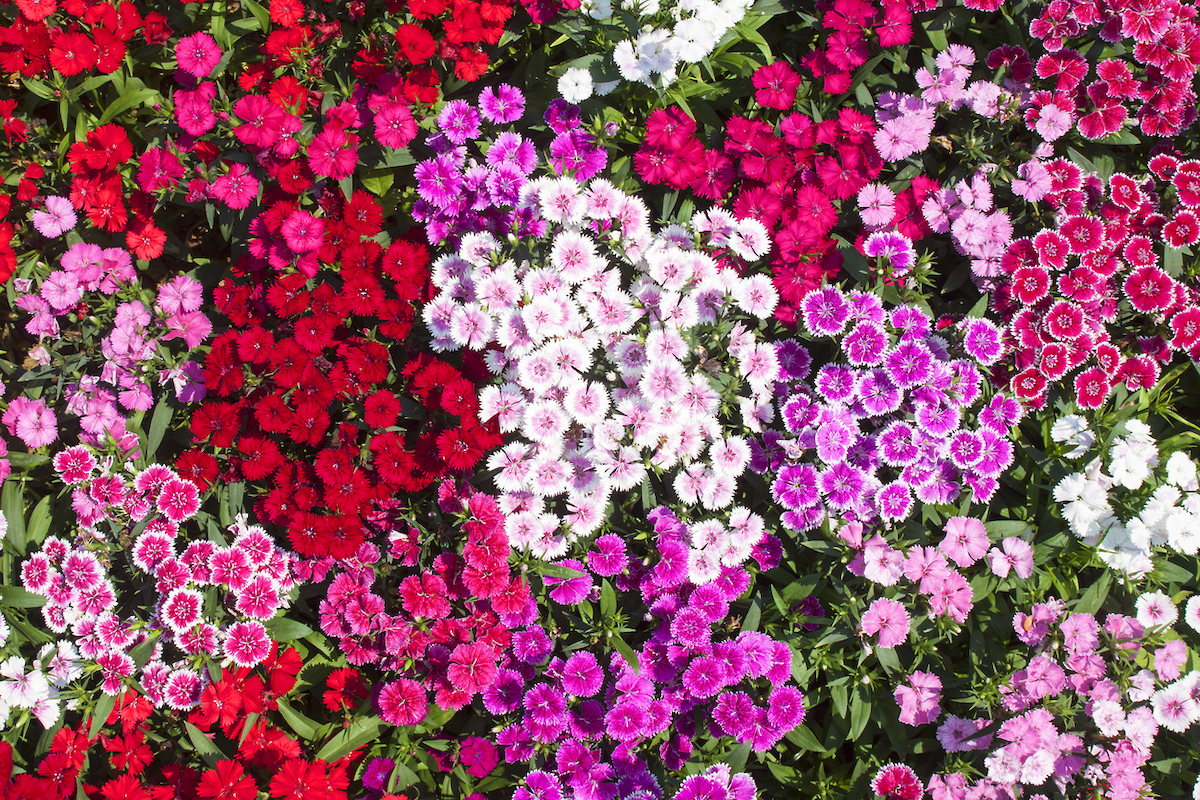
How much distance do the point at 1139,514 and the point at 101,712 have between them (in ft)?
15.6

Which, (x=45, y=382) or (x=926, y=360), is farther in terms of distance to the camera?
(x=45, y=382)

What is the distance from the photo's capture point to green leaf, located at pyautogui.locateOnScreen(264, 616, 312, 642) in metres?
3.49

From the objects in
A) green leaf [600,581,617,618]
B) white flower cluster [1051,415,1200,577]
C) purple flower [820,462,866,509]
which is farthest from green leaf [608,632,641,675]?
white flower cluster [1051,415,1200,577]

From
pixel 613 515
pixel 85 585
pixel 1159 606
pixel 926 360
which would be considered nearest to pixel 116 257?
pixel 85 585

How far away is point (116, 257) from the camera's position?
12.2 ft

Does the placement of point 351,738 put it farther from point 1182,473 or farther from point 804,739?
point 1182,473

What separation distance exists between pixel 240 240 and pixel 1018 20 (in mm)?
4345

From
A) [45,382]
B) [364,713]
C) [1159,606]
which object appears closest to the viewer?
[1159,606]

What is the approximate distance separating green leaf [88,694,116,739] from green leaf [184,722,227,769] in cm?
35

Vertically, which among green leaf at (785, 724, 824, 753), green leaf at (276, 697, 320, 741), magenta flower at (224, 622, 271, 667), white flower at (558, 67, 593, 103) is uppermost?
white flower at (558, 67, 593, 103)

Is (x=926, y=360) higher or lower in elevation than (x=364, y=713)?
higher

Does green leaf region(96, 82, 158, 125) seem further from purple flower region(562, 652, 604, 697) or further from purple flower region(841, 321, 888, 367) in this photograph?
purple flower region(841, 321, 888, 367)

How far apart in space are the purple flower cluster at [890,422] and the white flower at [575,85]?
1497mm

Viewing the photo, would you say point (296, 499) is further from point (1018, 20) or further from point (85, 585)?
point (1018, 20)
